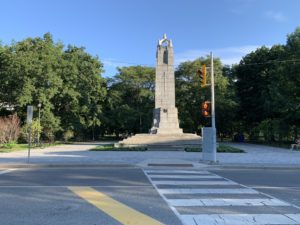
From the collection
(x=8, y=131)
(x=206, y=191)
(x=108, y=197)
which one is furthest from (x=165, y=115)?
(x=108, y=197)

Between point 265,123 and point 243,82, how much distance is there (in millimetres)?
15923

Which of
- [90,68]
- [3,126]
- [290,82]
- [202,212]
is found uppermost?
[90,68]

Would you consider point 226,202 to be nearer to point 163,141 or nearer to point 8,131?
point 163,141

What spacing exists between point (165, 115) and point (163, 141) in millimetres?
3427

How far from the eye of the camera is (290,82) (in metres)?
42.4

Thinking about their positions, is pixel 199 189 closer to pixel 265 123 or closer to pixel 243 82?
Answer: pixel 265 123

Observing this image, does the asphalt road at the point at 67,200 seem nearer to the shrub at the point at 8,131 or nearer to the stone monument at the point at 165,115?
the stone monument at the point at 165,115

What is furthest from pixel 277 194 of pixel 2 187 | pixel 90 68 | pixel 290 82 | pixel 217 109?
pixel 90 68

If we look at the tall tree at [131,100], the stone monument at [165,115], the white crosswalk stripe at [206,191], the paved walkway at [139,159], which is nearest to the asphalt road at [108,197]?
the white crosswalk stripe at [206,191]

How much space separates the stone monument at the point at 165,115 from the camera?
Answer: 35.4 m

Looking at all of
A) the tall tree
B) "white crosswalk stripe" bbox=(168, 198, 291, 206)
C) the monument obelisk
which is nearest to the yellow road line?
"white crosswalk stripe" bbox=(168, 198, 291, 206)

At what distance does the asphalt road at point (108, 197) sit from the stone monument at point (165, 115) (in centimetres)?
2075

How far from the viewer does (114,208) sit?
8.32 m

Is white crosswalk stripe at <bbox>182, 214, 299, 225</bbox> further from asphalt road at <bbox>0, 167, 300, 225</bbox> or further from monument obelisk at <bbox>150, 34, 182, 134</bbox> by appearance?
monument obelisk at <bbox>150, 34, 182, 134</bbox>
